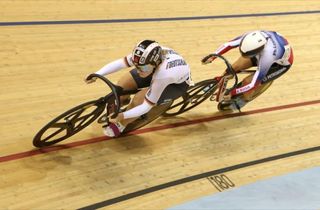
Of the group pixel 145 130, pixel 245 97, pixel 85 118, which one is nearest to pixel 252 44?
pixel 245 97

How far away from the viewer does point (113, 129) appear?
12.3 feet

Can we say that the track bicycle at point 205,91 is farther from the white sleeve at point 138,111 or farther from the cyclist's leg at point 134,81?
the white sleeve at point 138,111

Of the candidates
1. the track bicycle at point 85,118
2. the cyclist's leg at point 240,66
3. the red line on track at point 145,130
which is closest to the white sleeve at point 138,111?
the track bicycle at point 85,118

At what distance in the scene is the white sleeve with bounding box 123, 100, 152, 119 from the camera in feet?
11.2

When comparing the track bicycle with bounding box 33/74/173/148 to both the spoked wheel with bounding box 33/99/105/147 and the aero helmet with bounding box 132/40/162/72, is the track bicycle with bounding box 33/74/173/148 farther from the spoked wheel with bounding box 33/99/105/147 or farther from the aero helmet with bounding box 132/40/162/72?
the aero helmet with bounding box 132/40/162/72

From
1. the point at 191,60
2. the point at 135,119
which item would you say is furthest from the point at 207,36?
the point at 135,119

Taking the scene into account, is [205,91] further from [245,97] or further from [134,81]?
[134,81]

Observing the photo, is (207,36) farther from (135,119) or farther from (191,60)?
(135,119)

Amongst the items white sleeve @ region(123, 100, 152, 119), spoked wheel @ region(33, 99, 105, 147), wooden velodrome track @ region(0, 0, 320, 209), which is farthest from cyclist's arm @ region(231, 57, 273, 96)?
spoked wheel @ region(33, 99, 105, 147)

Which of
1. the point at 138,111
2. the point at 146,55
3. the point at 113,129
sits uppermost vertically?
the point at 146,55

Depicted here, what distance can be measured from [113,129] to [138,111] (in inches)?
16.3

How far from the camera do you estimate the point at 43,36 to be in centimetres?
522

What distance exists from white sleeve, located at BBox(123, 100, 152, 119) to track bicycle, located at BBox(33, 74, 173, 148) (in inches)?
2.9

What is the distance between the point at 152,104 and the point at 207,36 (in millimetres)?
2848
